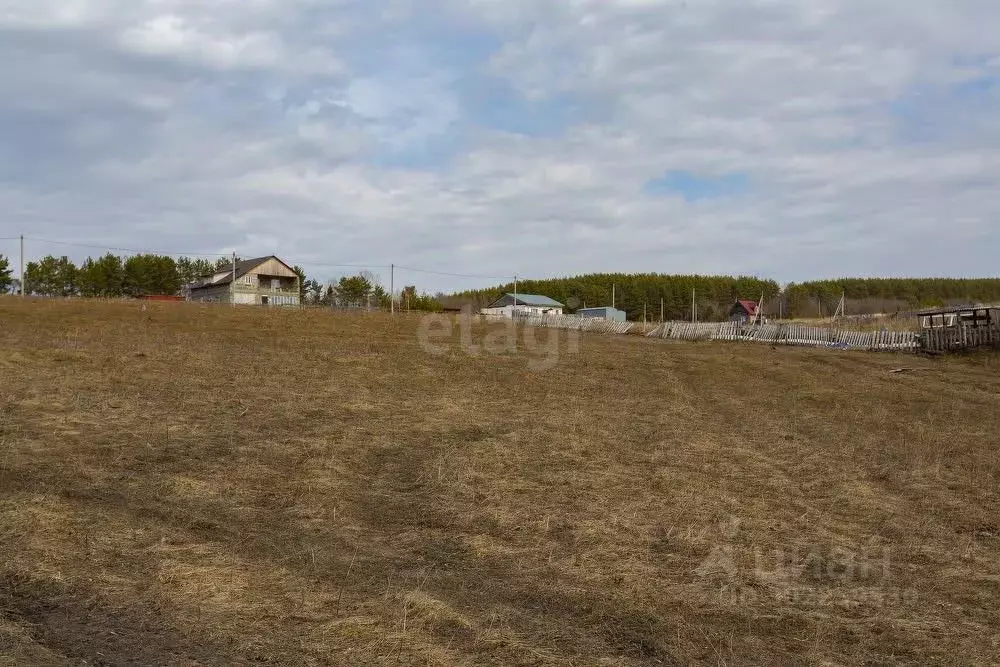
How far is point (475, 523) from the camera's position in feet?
28.6

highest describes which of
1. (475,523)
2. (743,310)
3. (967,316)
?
(743,310)

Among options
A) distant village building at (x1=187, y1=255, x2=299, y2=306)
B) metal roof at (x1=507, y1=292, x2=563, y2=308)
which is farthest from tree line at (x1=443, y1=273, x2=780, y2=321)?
distant village building at (x1=187, y1=255, x2=299, y2=306)

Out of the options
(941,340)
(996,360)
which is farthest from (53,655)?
(941,340)

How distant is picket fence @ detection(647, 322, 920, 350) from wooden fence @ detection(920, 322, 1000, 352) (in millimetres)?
857

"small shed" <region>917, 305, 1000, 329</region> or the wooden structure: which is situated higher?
the wooden structure

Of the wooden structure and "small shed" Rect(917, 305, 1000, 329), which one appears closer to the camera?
"small shed" Rect(917, 305, 1000, 329)

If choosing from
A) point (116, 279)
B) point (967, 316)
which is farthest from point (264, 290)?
point (967, 316)

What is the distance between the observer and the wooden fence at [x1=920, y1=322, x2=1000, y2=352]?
100 feet

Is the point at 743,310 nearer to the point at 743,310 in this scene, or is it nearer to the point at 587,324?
the point at 743,310

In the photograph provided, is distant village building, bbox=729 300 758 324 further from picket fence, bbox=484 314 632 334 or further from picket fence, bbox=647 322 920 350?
picket fence, bbox=647 322 920 350

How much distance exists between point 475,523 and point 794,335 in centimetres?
3561

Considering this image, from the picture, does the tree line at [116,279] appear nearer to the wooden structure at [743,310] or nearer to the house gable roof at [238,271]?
the house gable roof at [238,271]

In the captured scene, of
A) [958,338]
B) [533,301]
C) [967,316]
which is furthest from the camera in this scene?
[533,301]

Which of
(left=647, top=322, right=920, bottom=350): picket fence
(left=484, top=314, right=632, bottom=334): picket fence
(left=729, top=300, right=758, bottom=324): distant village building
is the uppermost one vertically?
(left=729, top=300, right=758, bottom=324): distant village building
